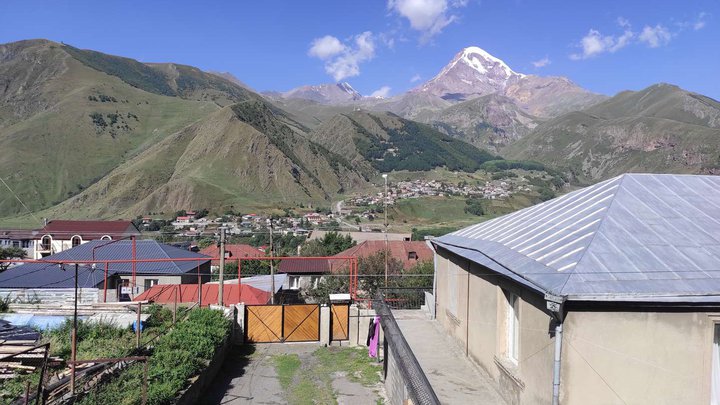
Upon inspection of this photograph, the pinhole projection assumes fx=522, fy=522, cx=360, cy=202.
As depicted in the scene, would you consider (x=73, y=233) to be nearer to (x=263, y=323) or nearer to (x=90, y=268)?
(x=90, y=268)

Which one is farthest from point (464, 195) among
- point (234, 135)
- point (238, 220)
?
point (238, 220)

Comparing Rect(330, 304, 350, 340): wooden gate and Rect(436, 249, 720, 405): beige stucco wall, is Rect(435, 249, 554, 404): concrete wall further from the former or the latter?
Rect(330, 304, 350, 340): wooden gate

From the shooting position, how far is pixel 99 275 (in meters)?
27.5

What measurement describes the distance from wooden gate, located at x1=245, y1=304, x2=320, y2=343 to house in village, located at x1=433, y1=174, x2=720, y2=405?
13386 millimetres

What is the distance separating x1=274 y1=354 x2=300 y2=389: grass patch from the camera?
50.1 ft

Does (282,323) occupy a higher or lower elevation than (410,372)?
lower

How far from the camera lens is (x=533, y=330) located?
545cm

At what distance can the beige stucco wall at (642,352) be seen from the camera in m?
4.70

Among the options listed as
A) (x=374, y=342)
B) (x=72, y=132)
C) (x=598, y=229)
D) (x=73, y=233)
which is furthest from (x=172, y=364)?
(x=72, y=132)

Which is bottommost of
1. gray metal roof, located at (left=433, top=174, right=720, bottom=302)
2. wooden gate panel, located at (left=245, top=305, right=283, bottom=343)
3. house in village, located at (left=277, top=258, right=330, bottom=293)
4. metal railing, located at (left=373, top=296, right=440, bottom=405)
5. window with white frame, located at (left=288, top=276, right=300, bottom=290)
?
window with white frame, located at (left=288, top=276, right=300, bottom=290)

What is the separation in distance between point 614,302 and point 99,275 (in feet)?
91.8

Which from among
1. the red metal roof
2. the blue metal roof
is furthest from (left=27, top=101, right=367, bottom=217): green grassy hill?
the red metal roof

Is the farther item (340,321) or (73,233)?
(73,233)

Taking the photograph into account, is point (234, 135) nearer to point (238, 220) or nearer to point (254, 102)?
point (254, 102)
